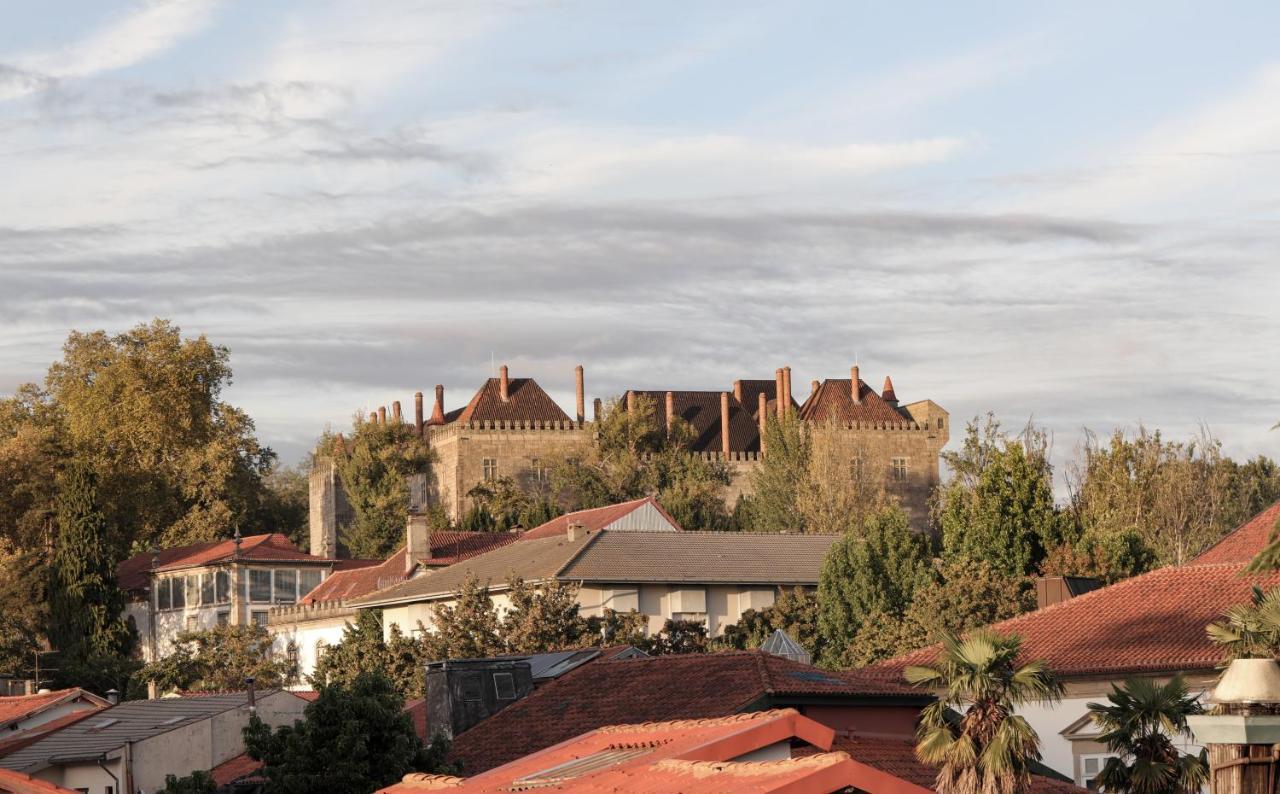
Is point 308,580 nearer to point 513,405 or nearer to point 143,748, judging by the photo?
point 513,405

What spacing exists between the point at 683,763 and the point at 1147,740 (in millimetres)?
7395

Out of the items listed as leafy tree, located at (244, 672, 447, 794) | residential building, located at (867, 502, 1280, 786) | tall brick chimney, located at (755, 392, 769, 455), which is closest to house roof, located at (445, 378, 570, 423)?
tall brick chimney, located at (755, 392, 769, 455)

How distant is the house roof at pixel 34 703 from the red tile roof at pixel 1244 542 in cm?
2244

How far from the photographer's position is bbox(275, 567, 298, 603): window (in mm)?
84000

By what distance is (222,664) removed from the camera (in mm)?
67500

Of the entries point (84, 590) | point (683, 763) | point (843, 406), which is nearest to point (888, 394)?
point (843, 406)

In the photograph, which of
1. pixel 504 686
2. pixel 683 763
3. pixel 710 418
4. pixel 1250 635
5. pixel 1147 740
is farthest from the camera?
pixel 710 418

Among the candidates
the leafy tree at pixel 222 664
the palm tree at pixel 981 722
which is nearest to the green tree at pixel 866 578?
the leafy tree at pixel 222 664

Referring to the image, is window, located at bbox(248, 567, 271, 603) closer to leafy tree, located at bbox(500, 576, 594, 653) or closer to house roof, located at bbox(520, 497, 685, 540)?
house roof, located at bbox(520, 497, 685, 540)

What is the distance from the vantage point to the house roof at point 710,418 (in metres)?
112

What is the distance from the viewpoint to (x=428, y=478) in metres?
108

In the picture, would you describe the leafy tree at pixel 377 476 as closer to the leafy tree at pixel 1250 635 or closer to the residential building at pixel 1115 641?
the residential building at pixel 1115 641

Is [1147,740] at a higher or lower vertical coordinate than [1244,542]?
lower

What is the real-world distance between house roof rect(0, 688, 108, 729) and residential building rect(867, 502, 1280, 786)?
55.8 feet
